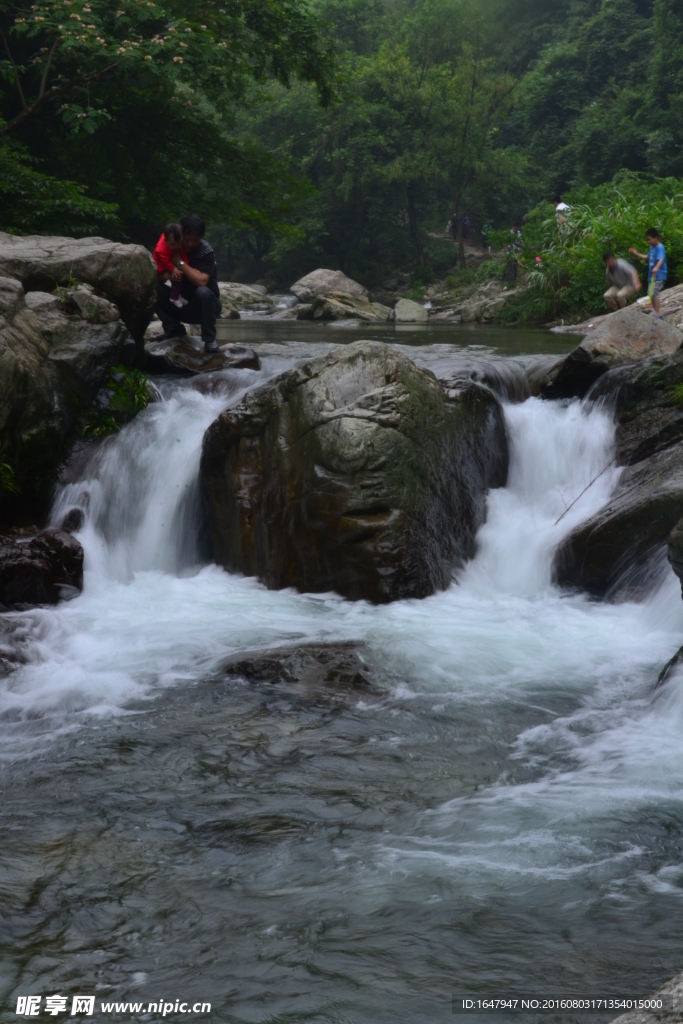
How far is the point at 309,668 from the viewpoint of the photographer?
5336 millimetres

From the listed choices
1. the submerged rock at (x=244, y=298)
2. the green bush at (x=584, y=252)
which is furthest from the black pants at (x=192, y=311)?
the submerged rock at (x=244, y=298)

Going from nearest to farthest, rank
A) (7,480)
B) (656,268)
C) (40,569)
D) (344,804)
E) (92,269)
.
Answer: (344,804) → (40,569) → (7,480) → (92,269) → (656,268)

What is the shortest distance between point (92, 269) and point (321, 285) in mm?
30237

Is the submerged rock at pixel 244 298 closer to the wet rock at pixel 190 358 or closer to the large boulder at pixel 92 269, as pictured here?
the wet rock at pixel 190 358

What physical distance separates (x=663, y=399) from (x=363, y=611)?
141 inches

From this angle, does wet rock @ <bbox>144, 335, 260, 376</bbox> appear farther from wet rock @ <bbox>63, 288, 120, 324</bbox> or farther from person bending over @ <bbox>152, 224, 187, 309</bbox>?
wet rock @ <bbox>63, 288, 120, 324</bbox>

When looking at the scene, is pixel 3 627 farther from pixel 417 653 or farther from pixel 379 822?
pixel 379 822

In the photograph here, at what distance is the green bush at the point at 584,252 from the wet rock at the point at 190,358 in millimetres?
10644

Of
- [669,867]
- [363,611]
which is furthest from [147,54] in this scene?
[669,867]

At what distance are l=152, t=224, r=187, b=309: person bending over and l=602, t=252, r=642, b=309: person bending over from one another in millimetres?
9675

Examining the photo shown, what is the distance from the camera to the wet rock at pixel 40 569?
6570 mm

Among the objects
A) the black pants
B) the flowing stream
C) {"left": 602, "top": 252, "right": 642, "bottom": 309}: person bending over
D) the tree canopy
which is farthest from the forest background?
the flowing stream

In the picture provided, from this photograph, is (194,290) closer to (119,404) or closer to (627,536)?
(119,404)

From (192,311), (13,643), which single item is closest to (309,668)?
(13,643)
